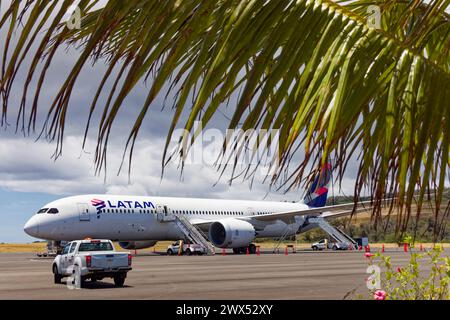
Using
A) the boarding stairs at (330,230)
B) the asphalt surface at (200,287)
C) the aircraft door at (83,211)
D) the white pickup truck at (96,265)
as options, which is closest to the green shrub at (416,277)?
the asphalt surface at (200,287)

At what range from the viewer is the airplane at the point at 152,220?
111 feet

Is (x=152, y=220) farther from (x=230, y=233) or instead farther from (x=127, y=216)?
(x=230, y=233)

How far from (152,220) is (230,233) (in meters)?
5.56

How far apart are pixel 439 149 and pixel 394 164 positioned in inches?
8.9

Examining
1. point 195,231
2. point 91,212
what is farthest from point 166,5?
point 195,231

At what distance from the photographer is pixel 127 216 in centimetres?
3666

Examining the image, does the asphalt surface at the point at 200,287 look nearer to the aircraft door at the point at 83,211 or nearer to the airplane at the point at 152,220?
the airplane at the point at 152,220

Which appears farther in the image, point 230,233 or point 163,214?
point 163,214

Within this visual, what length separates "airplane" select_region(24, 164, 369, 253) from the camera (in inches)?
1330

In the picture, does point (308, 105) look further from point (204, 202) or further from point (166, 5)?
point (204, 202)

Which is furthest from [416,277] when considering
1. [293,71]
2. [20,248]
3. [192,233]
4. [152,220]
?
[20,248]

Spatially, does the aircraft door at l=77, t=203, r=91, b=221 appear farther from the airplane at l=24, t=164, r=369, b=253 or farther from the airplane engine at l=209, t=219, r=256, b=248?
the airplane engine at l=209, t=219, r=256, b=248

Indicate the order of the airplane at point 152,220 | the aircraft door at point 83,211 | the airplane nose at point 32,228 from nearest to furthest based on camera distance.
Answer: the airplane nose at point 32,228 → the airplane at point 152,220 → the aircraft door at point 83,211

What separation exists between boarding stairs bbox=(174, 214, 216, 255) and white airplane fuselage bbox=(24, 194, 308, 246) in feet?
1.72
